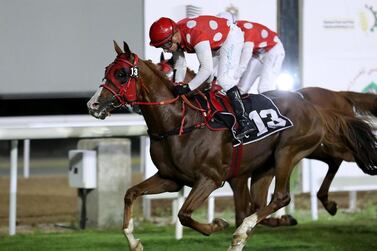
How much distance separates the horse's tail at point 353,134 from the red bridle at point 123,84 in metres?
1.61

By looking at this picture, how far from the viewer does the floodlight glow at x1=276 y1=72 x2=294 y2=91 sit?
862 centimetres

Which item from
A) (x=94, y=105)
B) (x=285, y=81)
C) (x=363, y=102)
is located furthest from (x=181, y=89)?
(x=285, y=81)

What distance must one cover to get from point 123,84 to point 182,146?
1.80ft

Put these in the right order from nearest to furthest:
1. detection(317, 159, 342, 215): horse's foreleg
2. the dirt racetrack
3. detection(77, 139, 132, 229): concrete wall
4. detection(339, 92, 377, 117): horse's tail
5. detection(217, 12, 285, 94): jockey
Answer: detection(217, 12, 285, 94): jockey < detection(317, 159, 342, 215): horse's foreleg < detection(339, 92, 377, 117): horse's tail < detection(77, 139, 132, 229): concrete wall < the dirt racetrack

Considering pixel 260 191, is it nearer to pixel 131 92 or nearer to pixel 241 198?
pixel 241 198

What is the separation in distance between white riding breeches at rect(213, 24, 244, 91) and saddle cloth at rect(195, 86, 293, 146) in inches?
3.3

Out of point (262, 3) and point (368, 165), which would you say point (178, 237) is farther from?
point (262, 3)

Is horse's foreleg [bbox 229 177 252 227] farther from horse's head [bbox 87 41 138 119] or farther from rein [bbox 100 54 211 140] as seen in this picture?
horse's head [bbox 87 41 138 119]

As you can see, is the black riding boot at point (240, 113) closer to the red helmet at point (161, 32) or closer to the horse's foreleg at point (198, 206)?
the horse's foreleg at point (198, 206)

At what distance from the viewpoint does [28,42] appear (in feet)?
26.6

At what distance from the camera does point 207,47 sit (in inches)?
235

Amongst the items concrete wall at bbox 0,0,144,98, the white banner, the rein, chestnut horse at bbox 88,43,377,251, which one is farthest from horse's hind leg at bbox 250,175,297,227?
the white banner

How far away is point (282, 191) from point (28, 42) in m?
2.97

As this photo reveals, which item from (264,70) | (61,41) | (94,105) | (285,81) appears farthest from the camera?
(285,81)
